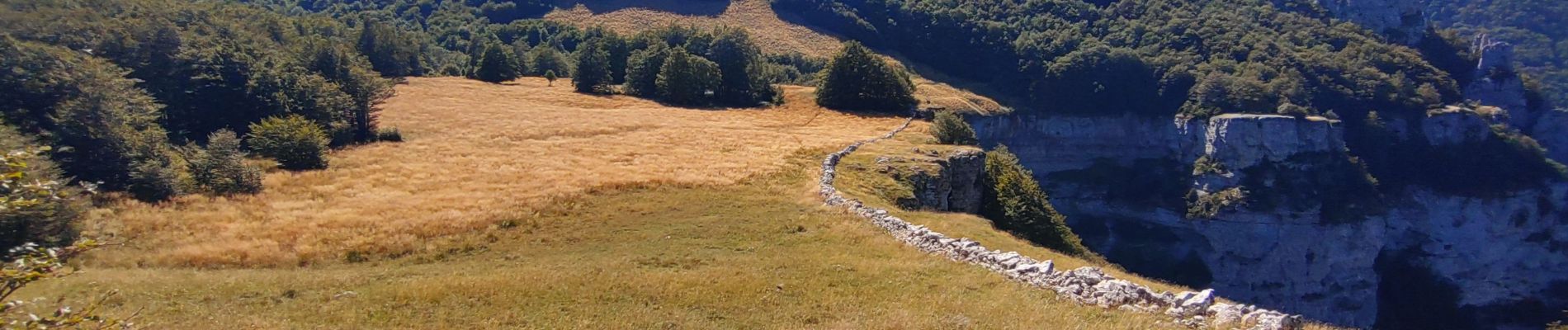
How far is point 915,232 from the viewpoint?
76.1 feet

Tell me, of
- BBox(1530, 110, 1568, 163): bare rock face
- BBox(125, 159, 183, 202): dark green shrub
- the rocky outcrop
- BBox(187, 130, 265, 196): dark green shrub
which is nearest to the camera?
BBox(125, 159, 183, 202): dark green shrub

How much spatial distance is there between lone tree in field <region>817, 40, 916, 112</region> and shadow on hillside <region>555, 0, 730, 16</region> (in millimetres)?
64729

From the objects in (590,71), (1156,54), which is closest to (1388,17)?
(1156,54)

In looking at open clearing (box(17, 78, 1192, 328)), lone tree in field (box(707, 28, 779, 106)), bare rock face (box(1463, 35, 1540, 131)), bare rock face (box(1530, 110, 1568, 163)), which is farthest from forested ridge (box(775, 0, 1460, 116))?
open clearing (box(17, 78, 1192, 328))

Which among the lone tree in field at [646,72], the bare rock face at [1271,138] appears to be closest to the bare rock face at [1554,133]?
the bare rock face at [1271,138]

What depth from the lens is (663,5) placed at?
460ft

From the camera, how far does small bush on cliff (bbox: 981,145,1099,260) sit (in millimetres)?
38219

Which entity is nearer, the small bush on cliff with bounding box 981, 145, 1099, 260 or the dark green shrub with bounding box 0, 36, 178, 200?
the dark green shrub with bounding box 0, 36, 178, 200

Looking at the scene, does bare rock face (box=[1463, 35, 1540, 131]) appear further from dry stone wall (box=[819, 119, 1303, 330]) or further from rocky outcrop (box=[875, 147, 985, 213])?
dry stone wall (box=[819, 119, 1303, 330])

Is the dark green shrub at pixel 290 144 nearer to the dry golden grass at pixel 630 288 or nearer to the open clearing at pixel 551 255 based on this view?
the open clearing at pixel 551 255

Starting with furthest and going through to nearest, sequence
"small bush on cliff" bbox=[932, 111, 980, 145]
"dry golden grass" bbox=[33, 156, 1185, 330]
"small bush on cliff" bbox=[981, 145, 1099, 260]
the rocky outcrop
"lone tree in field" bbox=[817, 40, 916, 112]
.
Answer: "lone tree in field" bbox=[817, 40, 916, 112]
"small bush on cliff" bbox=[932, 111, 980, 145]
"small bush on cliff" bbox=[981, 145, 1099, 260]
the rocky outcrop
"dry golden grass" bbox=[33, 156, 1185, 330]

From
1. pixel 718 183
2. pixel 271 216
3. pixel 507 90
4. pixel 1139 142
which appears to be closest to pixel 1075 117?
pixel 1139 142

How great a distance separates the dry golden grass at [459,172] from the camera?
25.0 meters

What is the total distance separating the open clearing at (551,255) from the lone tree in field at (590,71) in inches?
1497
